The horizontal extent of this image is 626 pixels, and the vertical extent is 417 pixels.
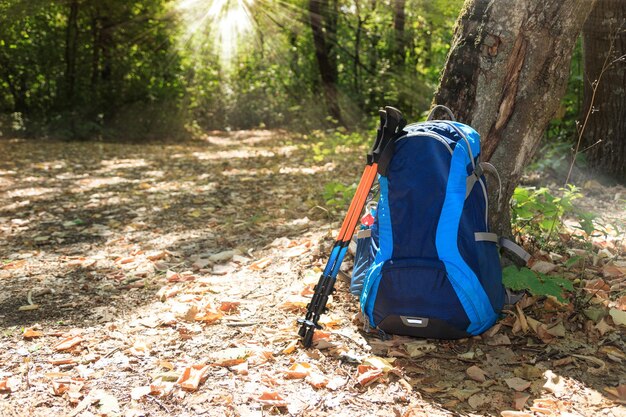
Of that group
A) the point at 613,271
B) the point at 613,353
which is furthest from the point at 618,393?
the point at 613,271

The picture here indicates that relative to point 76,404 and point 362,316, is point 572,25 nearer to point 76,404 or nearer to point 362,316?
point 362,316

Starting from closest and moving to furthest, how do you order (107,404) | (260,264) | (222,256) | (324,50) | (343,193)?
(107,404) → (260,264) → (222,256) → (343,193) → (324,50)

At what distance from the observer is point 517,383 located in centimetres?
245

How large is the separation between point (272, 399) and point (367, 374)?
0.41 metres

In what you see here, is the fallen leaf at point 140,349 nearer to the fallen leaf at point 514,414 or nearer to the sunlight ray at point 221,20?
the fallen leaf at point 514,414

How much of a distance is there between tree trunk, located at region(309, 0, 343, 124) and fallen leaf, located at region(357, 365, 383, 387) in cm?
1032

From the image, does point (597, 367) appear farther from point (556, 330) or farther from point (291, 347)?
point (291, 347)

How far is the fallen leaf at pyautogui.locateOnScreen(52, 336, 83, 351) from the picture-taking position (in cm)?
284

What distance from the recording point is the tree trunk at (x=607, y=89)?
4754 millimetres

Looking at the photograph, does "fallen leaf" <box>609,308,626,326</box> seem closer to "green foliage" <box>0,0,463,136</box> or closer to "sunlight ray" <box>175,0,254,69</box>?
"green foliage" <box>0,0,463,136</box>

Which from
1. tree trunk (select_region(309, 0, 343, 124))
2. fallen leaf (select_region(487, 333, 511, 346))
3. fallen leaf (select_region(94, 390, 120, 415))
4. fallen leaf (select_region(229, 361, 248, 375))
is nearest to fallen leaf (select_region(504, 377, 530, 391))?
fallen leaf (select_region(487, 333, 511, 346))

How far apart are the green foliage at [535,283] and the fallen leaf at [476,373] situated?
43 centimetres

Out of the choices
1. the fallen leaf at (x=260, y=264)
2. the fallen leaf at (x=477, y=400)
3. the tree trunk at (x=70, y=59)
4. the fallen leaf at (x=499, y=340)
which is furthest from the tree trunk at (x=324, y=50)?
the fallen leaf at (x=477, y=400)

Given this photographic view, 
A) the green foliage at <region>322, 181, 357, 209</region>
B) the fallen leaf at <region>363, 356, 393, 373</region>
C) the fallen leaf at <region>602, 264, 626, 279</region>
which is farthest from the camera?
the green foliage at <region>322, 181, 357, 209</region>
